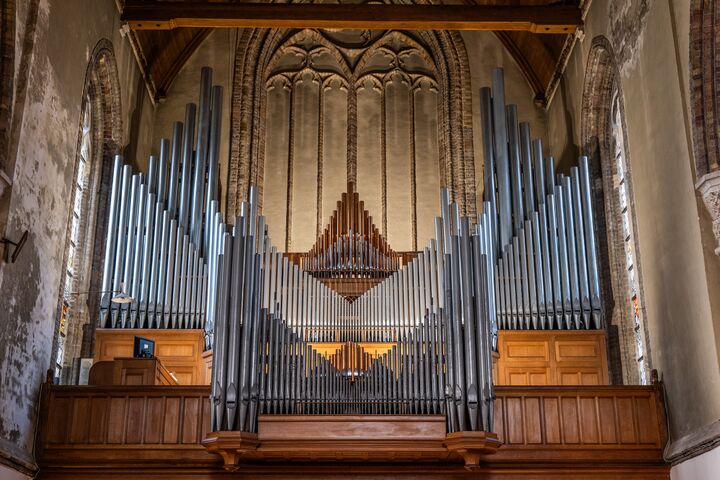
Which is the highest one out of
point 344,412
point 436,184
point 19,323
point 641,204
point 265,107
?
point 265,107

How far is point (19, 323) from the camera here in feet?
41.7

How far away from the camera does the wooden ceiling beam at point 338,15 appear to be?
1767cm

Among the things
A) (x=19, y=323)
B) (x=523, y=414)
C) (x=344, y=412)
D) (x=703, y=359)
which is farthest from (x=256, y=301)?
(x=703, y=359)

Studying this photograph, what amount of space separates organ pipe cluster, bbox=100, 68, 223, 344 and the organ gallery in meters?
0.05

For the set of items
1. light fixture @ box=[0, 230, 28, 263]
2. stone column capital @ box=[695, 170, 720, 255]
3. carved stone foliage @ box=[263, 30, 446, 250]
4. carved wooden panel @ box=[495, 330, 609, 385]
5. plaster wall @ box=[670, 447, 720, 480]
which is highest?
carved stone foliage @ box=[263, 30, 446, 250]

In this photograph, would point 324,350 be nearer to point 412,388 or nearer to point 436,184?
point 412,388

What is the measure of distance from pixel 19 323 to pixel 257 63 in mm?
10144

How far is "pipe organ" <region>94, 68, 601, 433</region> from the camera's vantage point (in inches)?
505

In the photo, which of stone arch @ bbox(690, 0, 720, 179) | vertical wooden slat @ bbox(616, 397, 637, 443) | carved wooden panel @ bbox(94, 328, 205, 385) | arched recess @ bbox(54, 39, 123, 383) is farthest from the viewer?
arched recess @ bbox(54, 39, 123, 383)

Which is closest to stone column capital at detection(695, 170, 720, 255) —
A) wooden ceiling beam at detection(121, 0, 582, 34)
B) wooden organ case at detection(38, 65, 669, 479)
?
wooden organ case at detection(38, 65, 669, 479)

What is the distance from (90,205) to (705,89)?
34.3 ft

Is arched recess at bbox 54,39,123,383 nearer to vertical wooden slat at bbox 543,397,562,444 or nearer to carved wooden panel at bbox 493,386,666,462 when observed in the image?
carved wooden panel at bbox 493,386,666,462

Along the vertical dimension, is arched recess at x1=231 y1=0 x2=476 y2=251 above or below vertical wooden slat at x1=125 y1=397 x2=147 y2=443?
above

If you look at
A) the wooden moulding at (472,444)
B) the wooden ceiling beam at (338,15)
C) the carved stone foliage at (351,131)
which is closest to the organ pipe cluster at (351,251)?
the carved stone foliage at (351,131)
